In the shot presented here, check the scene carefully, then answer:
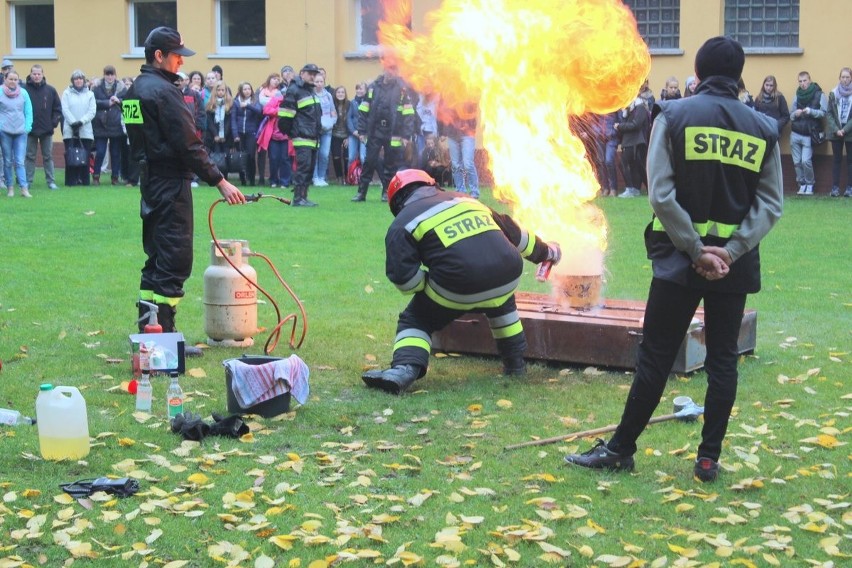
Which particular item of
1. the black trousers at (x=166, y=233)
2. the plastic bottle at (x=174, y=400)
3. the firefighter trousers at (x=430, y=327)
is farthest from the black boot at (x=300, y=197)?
the plastic bottle at (x=174, y=400)

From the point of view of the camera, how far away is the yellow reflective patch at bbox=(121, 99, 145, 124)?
8.27m

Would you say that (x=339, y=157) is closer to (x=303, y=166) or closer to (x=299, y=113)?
(x=299, y=113)

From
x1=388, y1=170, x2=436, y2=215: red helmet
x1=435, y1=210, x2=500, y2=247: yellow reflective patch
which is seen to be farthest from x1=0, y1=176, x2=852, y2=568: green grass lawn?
x1=388, y1=170, x2=436, y2=215: red helmet

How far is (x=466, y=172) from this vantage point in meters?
19.7

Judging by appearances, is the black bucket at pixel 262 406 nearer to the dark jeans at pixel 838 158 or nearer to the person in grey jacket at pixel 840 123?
the person in grey jacket at pixel 840 123

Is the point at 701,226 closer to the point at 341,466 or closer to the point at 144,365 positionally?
the point at 341,466

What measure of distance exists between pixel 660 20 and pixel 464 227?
16.5 m

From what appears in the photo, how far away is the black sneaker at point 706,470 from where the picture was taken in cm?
580

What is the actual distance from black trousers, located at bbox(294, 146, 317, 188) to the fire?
31.1 ft

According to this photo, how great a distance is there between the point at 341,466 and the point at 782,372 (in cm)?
362

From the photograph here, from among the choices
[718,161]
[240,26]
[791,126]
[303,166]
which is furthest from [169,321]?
[240,26]

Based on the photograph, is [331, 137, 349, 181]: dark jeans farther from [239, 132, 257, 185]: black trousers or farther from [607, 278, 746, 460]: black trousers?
[607, 278, 746, 460]: black trousers

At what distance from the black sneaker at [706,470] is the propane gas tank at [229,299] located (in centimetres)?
424

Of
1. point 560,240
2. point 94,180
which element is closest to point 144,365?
point 560,240
